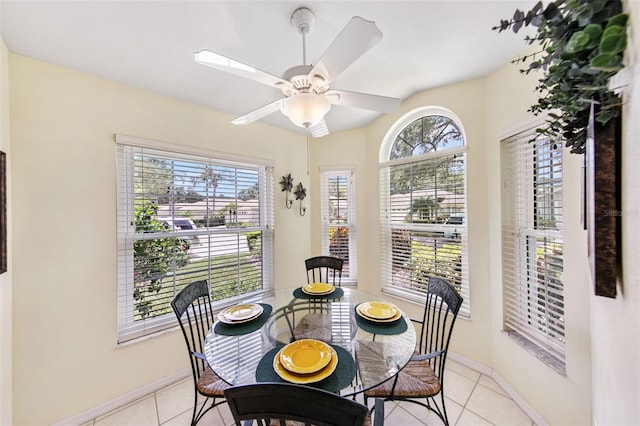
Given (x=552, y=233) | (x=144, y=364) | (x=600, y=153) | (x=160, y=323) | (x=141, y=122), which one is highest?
(x=141, y=122)

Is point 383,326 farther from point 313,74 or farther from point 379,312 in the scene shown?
point 313,74

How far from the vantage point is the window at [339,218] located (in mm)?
3184

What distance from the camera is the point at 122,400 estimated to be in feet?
6.12

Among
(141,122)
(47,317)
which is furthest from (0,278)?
(141,122)

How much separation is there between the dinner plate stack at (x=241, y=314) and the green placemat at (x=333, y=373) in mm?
356

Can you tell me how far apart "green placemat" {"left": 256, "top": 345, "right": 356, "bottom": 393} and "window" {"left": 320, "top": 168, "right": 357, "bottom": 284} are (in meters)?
1.95

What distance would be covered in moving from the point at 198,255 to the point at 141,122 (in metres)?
1.26

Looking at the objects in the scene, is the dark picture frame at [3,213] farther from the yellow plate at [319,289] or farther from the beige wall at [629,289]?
the beige wall at [629,289]

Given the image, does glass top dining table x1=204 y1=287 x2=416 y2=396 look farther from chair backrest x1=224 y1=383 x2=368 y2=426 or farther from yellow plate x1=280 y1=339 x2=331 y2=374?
chair backrest x1=224 y1=383 x2=368 y2=426

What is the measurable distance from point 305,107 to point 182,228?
1.69m

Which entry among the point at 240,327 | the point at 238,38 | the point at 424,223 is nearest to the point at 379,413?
the point at 240,327

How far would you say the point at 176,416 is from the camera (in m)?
1.79

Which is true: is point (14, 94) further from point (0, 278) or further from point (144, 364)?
point (144, 364)

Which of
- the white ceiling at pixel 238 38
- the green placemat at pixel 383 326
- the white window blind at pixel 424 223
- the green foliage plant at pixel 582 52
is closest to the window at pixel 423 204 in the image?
the white window blind at pixel 424 223
